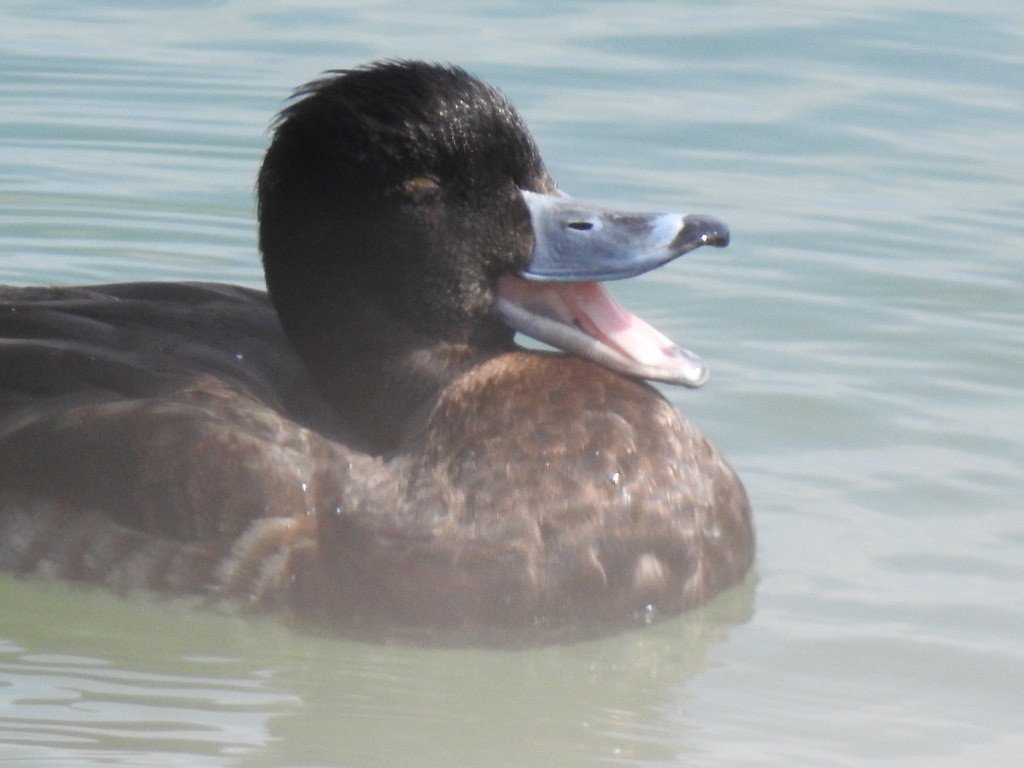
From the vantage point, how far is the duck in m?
4.27

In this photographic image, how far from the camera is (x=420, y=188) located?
14.6 feet

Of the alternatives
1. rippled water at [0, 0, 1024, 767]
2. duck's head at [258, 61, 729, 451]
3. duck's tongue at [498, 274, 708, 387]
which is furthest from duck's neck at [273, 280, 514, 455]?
rippled water at [0, 0, 1024, 767]

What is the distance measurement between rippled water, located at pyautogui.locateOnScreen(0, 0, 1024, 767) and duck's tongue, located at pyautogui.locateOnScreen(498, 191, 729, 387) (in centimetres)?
55

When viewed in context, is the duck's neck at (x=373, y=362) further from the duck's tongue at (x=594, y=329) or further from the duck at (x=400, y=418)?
the duck's tongue at (x=594, y=329)

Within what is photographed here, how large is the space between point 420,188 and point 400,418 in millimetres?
502

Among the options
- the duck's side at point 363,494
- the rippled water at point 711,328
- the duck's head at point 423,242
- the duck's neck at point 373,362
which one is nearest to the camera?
the rippled water at point 711,328

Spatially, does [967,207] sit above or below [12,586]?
above

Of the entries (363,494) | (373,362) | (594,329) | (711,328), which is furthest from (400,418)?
(711,328)

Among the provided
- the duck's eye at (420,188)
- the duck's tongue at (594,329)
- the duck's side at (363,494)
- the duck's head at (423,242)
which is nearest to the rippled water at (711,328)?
the duck's side at (363,494)

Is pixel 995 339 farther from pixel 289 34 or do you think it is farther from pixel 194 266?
pixel 289 34

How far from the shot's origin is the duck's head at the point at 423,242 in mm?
4402

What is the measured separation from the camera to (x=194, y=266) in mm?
6672

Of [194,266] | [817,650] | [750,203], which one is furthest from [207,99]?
[817,650]

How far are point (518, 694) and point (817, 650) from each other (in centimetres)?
64
